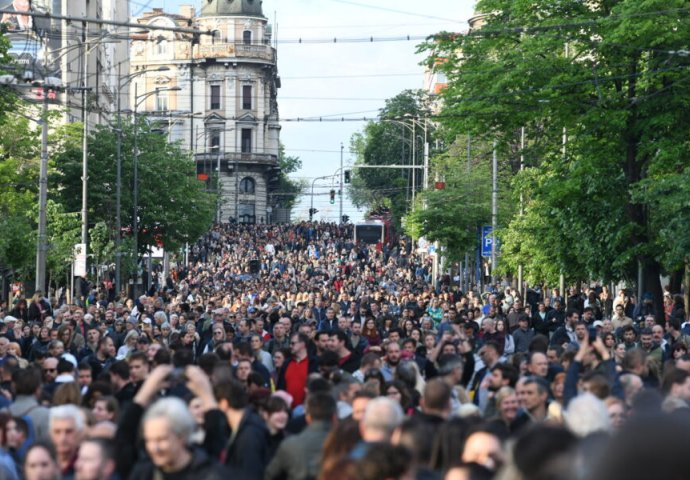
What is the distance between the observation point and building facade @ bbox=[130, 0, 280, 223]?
145750 millimetres

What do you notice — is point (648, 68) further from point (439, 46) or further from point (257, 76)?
point (257, 76)

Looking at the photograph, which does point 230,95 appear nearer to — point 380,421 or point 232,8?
point 232,8

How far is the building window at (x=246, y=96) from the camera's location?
486 feet

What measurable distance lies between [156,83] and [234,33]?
9.79 meters

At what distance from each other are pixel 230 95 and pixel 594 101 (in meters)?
113

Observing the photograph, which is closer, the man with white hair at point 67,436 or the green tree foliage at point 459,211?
the man with white hair at point 67,436

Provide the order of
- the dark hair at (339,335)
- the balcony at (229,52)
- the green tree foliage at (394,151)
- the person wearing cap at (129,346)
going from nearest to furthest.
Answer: the dark hair at (339,335), the person wearing cap at (129,346), the green tree foliage at (394,151), the balcony at (229,52)

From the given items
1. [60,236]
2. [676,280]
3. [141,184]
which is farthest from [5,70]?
[141,184]

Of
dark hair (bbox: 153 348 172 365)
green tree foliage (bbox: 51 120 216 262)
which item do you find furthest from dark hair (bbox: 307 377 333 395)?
green tree foliage (bbox: 51 120 216 262)

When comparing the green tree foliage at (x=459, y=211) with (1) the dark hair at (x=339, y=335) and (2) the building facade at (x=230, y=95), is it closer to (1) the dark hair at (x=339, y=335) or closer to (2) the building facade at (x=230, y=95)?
(1) the dark hair at (x=339, y=335)

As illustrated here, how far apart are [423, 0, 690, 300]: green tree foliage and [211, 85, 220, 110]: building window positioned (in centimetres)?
10944

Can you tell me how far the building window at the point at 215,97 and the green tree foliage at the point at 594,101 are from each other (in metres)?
109

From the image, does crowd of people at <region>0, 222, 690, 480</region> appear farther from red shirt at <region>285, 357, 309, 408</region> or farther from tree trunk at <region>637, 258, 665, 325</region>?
tree trunk at <region>637, 258, 665, 325</region>

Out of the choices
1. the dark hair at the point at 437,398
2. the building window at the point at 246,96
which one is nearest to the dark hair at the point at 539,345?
the dark hair at the point at 437,398
